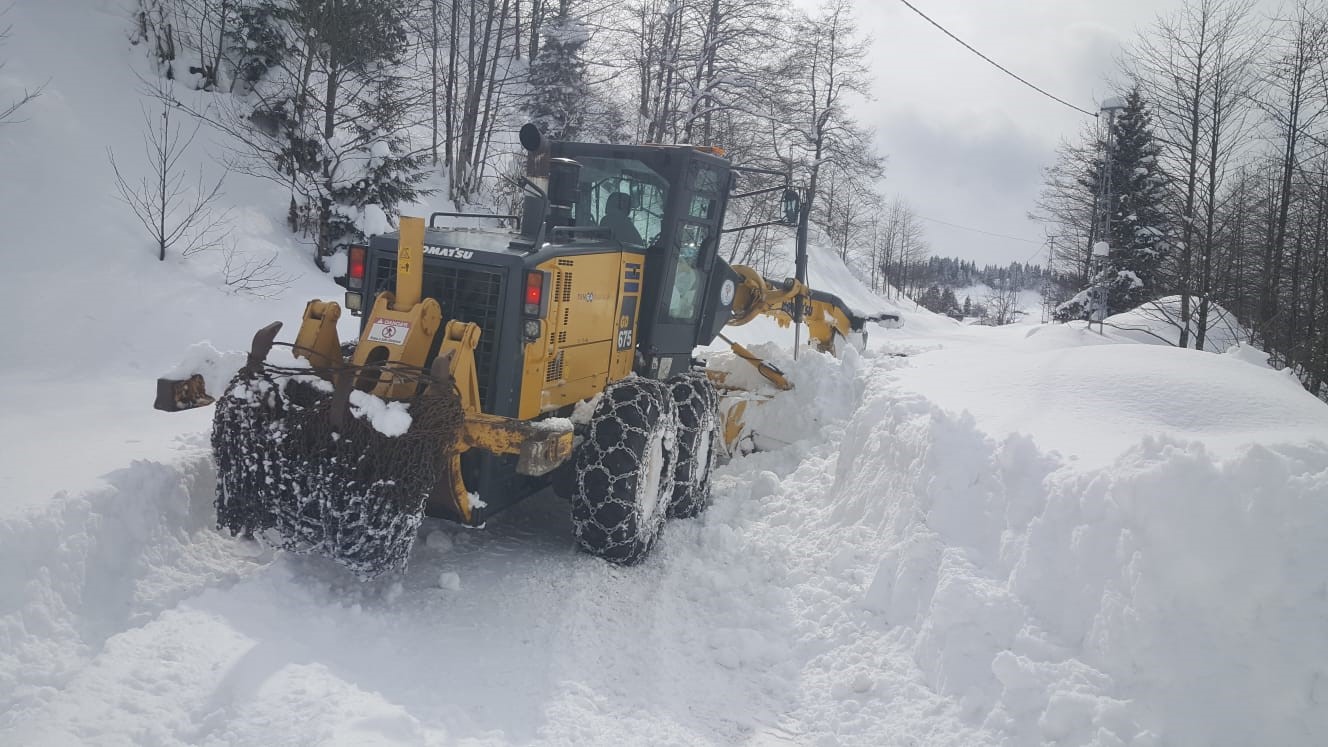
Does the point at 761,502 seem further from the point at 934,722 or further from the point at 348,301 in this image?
the point at 348,301

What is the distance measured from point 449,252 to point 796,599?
292 centimetres

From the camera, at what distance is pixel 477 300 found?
4660 mm

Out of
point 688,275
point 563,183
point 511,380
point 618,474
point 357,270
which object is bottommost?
point 618,474

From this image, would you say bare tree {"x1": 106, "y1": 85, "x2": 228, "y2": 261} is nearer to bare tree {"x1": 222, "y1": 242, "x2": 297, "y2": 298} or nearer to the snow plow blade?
bare tree {"x1": 222, "y1": 242, "x2": 297, "y2": 298}

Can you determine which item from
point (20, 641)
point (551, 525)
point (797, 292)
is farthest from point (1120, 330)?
point (20, 641)

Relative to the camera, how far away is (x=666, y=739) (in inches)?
139

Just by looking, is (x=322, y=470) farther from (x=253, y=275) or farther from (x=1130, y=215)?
(x=1130, y=215)

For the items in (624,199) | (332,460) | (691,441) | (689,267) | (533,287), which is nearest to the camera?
(332,460)

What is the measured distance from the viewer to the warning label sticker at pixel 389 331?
14.3 feet

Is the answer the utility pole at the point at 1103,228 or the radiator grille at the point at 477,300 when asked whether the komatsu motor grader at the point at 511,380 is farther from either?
the utility pole at the point at 1103,228

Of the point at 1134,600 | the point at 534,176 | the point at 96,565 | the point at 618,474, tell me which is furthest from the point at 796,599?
the point at 534,176

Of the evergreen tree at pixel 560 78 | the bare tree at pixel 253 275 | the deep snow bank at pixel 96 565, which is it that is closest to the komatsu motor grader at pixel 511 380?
the deep snow bank at pixel 96 565

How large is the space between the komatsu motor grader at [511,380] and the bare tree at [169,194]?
20.0ft

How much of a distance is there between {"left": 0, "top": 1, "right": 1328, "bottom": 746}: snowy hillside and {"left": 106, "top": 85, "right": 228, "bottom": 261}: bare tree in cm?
408
